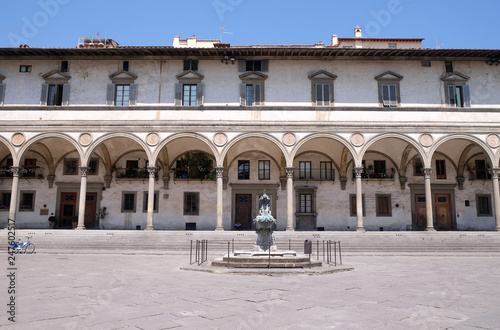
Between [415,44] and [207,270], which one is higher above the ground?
[415,44]

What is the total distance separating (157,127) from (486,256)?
646 inches

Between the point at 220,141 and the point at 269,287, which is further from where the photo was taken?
the point at 220,141

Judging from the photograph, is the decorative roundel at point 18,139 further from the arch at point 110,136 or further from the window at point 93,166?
the window at point 93,166

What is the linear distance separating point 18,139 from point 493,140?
2525cm

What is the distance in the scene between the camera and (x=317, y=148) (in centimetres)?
2433

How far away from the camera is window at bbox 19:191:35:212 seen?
956 inches

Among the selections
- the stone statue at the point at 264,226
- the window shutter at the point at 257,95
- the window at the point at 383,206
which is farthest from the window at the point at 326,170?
the stone statue at the point at 264,226

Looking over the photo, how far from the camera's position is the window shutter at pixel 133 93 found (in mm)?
22031

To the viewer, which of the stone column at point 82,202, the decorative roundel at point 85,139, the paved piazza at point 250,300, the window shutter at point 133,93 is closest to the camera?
the paved piazza at point 250,300

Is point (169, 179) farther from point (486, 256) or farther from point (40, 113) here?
point (486, 256)

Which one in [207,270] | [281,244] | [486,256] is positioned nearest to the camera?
[207,270]

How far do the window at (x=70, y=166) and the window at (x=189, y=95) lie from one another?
27.4 ft

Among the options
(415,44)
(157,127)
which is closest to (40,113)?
(157,127)

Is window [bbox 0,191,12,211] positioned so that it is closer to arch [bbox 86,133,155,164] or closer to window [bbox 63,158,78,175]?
window [bbox 63,158,78,175]
